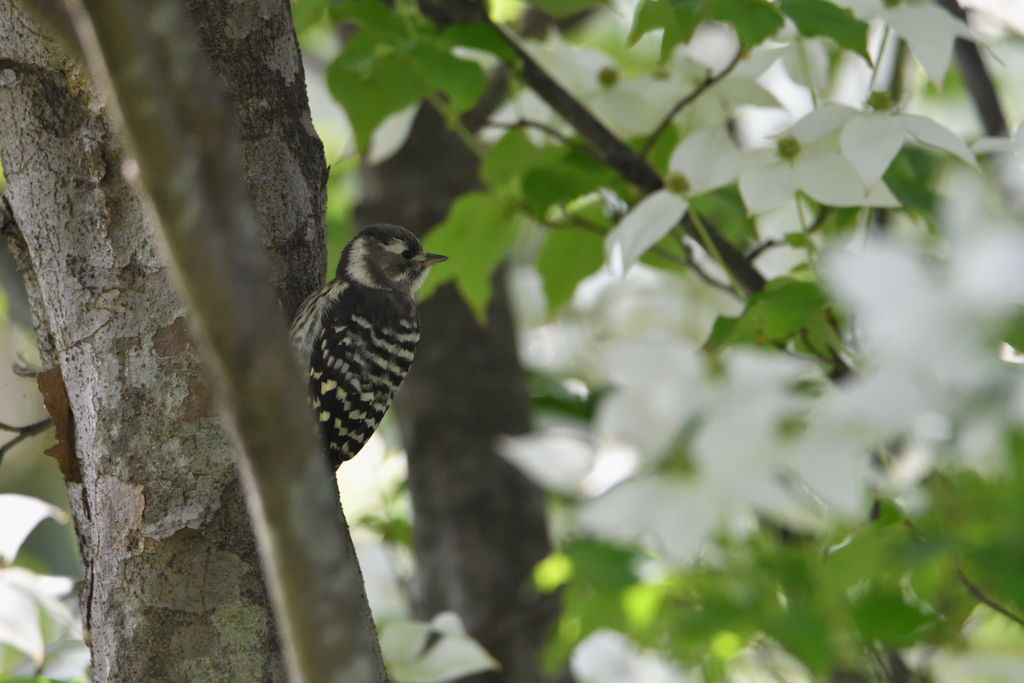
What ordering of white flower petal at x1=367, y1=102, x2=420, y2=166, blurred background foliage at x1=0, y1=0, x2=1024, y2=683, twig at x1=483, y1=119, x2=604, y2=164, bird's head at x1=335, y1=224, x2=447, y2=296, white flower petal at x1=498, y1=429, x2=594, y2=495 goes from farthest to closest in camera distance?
1. bird's head at x1=335, y1=224, x2=447, y2=296
2. white flower petal at x1=367, y1=102, x2=420, y2=166
3. twig at x1=483, y1=119, x2=604, y2=164
4. white flower petal at x1=498, y1=429, x2=594, y2=495
5. blurred background foliage at x1=0, y1=0, x2=1024, y2=683

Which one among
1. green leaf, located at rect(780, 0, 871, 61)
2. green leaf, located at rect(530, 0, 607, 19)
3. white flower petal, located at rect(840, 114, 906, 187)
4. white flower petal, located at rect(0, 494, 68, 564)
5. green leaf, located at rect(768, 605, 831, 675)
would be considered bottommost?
green leaf, located at rect(768, 605, 831, 675)

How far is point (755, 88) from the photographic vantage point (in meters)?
1.59

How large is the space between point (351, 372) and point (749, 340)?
0.96 m

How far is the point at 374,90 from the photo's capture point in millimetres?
1619

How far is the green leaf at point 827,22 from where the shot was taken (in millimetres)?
1288

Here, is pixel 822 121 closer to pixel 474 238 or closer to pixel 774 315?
pixel 774 315

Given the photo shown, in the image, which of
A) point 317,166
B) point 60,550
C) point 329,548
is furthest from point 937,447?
point 60,550

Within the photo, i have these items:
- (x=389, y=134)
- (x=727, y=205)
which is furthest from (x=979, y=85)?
(x=389, y=134)

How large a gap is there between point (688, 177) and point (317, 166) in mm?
617

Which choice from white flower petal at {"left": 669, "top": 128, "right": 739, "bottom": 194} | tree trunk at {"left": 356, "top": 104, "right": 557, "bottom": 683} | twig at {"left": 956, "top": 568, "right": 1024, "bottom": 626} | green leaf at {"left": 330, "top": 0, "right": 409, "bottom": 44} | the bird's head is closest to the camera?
twig at {"left": 956, "top": 568, "right": 1024, "bottom": 626}

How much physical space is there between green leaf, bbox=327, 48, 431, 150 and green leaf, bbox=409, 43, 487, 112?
0.15 m

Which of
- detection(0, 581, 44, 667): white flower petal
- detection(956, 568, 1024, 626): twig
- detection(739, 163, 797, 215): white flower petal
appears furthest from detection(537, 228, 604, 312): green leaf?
detection(0, 581, 44, 667): white flower petal

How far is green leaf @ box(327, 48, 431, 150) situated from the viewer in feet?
5.26

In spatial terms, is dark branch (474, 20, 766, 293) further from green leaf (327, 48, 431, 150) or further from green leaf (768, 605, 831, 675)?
green leaf (768, 605, 831, 675)
